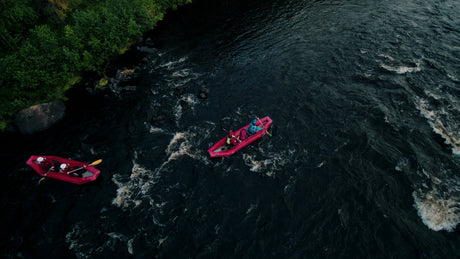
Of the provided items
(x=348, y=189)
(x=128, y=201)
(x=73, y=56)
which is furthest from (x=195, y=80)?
(x=348, y=189)

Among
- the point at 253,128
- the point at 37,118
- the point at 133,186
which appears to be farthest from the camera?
the point at 37,118

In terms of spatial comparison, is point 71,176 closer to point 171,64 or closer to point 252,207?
point 252,207

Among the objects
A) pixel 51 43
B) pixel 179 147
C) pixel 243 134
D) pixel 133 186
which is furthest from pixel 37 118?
pixel 243 134

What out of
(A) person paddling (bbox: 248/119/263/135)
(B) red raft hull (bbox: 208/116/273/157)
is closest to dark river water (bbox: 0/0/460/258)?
(B) red raft hull (bbox: 208/116/273/157)

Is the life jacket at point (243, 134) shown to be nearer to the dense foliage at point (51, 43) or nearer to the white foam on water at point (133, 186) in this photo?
the white foam on water at point (133, 186)

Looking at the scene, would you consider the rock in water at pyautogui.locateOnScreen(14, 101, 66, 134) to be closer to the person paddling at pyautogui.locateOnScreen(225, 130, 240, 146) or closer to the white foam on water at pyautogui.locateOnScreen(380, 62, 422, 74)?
the person paddling at pyautogui.locateOnScreen(225, 130, 240, 146)

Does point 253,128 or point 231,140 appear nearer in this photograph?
point 231,140

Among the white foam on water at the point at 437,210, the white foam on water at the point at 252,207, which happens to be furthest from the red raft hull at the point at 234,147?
the white foam on water at the point at 437,210

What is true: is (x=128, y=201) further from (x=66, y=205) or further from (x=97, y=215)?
(x=66, y=205)
